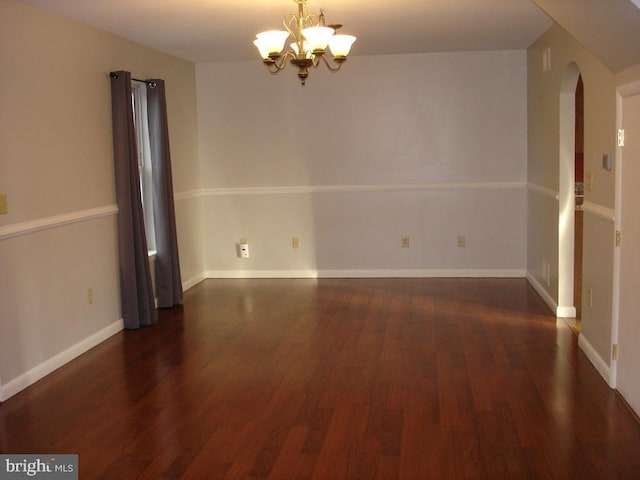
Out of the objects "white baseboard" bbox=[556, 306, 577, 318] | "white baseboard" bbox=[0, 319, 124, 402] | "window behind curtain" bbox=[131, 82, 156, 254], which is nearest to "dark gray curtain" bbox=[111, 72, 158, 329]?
"white baseboard" bbox=[0, 319, 124, 402]

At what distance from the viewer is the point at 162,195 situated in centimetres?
647

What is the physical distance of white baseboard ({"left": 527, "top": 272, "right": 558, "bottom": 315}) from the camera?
6.00 metres

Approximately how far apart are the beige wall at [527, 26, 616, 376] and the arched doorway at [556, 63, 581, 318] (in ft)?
0.25

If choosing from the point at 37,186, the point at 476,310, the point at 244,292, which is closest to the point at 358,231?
the point at 244,292

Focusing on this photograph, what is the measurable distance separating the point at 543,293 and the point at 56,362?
4063 mm

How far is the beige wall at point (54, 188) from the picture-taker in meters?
4.40

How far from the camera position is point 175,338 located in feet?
18.3

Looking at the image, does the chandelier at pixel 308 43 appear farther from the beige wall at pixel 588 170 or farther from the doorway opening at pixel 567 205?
the doorway opening at pixel 567 205

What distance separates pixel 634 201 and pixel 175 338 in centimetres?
337

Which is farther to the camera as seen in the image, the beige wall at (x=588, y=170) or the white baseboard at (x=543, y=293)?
the white baseboard at (x=543, y=293)

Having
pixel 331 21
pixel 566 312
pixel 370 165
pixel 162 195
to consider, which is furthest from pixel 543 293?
pixel 162 195

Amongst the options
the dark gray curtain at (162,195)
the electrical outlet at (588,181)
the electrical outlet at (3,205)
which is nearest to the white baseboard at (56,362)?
the dark gray curtain at (162,195)

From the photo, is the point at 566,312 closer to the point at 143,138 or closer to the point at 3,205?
the point at 143,138

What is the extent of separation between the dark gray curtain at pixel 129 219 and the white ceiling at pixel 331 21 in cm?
56
